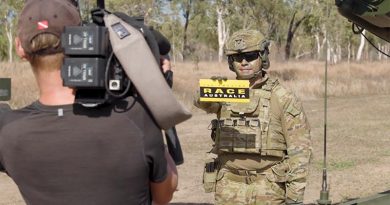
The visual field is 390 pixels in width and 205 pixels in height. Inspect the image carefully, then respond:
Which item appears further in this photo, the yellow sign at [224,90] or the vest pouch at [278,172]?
the vest pouch at [278,172]

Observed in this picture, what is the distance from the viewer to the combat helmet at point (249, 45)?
3.67 metres

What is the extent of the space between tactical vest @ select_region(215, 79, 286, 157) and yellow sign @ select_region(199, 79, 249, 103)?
27 cm

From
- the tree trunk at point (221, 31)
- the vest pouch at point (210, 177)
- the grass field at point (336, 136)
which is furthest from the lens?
the tree trunk at point (221, 31)

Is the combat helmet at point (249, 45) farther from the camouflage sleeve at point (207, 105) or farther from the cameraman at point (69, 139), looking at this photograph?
the cameraman at point (69, 139)

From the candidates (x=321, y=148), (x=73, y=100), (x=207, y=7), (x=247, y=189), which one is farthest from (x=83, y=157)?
(x=207, y=7)

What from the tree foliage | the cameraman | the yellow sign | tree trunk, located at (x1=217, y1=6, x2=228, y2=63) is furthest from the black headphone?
tree trunk, located at (x1=217, y1=6, x2=228, y2=63)

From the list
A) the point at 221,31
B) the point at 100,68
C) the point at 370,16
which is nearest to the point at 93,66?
the point at 100,68

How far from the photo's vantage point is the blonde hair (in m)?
Answer: 1.75

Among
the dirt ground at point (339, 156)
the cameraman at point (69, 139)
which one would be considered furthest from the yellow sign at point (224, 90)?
the dirt ground at point (339, 156)

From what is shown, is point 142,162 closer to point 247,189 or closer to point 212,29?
point 247,189

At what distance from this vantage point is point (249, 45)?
367 cm

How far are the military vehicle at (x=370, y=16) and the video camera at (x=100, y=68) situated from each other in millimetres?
2692

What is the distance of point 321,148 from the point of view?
11.2 metres

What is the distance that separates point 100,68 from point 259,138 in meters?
2.05
